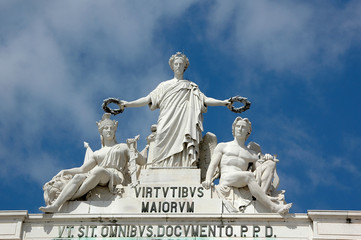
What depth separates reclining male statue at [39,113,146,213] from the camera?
105 ft

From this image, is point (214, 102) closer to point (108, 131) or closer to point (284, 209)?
point (108, 131)

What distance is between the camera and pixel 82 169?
Result: 108 ft

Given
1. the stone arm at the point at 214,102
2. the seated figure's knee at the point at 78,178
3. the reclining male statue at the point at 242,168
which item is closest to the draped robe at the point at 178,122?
the stone arm at the point at 214,102

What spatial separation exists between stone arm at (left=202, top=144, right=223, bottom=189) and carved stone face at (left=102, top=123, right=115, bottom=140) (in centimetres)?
299

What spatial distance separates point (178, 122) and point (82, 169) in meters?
3.01

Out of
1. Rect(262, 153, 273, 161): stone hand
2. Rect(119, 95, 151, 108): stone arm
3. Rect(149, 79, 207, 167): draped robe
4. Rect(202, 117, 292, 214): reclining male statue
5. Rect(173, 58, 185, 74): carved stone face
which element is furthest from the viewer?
Rect(173, 58, 185, 74): carved stone face

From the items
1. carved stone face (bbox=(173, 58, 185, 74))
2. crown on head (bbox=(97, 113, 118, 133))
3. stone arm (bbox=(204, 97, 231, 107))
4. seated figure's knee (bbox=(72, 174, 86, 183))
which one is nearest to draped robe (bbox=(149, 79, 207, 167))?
stone arm (bbox=(204, 97, 231, 107))

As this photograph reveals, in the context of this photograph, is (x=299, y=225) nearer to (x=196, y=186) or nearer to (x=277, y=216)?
(x=277, y=216)

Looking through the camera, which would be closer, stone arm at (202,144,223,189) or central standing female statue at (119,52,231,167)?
stone arm at (202,144,223,189)

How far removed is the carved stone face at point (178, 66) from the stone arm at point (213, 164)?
319 centimetres

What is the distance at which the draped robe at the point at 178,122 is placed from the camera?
3291 centimetres

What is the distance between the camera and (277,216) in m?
31.1

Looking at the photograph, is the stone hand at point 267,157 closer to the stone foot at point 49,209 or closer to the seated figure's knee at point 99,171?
the seated figure's knee at point 99,171

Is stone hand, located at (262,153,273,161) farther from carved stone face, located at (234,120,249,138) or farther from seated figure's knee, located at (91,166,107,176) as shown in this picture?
seated figure's knee, located at (91,166,107,176)
